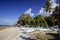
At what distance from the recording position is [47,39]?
25.2 feet

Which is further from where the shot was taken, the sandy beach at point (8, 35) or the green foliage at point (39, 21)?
the green foliage at point (39, 21)

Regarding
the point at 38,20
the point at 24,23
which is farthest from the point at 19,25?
the point at 38,20

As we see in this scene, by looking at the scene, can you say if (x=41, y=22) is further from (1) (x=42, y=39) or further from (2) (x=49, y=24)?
(1) (x=42, y=39)

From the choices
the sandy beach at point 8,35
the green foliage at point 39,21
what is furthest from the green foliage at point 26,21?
the sandy beach at point 8,35

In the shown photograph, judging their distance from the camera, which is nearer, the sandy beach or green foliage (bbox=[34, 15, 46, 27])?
the sandy beach

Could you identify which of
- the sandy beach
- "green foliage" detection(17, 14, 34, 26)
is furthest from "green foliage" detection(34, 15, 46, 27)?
the sandy beach

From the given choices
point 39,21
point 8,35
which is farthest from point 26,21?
point 8,35

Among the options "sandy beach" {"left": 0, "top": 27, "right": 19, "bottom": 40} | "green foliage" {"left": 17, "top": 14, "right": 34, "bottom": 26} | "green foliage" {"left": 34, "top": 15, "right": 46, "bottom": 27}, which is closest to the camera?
"sandy beach" {"left": 0, "top": 27, "right": 19, "bottom": 40}

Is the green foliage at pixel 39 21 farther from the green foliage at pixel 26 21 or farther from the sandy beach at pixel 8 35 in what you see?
the sandy beach at pixel 8 35

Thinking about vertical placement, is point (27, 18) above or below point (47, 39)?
above

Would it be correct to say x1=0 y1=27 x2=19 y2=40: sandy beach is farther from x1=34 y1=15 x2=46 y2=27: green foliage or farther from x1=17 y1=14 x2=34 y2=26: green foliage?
x1=17 y1=14 x2=34 y2=26: green foliage

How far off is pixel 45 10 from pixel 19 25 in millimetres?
6205

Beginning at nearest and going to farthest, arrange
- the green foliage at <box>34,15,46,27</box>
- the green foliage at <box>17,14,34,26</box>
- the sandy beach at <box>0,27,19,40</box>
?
1. the sandy beach at <box>0,27,19,40</box>
2. the green foliage at <box>34,15,46,27</box>
3. the green foliage at <box>17,14,34,26</box>

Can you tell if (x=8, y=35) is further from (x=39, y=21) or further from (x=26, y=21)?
(x=26, y=21)
